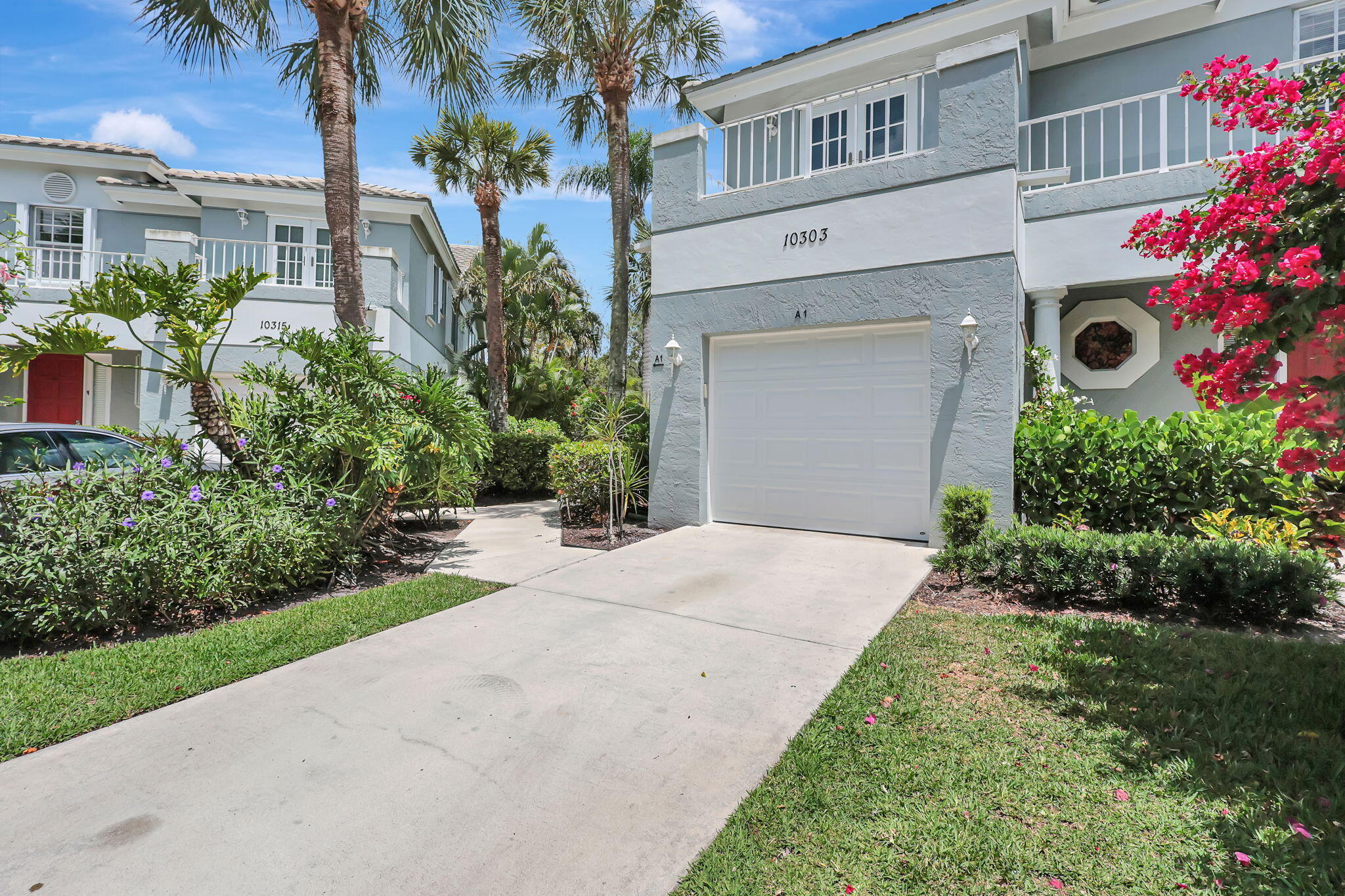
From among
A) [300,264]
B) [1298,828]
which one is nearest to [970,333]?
[1298,828]

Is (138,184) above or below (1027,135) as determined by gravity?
Result: above

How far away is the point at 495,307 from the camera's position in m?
15.4

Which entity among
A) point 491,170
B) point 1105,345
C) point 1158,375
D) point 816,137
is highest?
point 491,170

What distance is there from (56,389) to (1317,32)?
25.5m

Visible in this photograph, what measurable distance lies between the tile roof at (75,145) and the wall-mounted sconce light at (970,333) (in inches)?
731

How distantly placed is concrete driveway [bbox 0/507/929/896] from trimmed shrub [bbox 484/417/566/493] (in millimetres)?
8622

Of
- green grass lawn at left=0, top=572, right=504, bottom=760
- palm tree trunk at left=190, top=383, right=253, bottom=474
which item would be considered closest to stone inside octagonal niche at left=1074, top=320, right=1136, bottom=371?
green grass lawn at left=0, top=572, right=504, bottom=760

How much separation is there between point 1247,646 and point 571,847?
4.57 m

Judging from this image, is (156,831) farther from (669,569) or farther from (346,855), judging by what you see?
(669,569)

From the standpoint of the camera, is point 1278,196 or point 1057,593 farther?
point 1057,593

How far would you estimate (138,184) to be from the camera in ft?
50.5

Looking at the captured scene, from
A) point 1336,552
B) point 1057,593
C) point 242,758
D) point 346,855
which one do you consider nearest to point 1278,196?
point 1336,552

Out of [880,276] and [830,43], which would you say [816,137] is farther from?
[880,276]

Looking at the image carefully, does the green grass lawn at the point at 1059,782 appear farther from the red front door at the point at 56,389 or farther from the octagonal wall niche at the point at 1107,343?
the red front door at the point at 56,389
